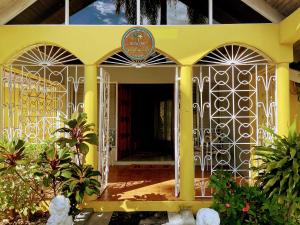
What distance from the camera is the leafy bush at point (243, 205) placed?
383 cm

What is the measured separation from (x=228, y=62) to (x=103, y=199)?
9.97 feet

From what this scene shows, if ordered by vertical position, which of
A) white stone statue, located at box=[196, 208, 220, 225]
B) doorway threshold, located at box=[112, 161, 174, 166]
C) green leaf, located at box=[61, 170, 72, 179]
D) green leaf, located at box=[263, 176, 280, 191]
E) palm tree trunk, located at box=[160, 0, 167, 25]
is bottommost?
doorway threshold, located at box=[112, 161, 174, 166]

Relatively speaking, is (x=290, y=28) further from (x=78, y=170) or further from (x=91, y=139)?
(x=78, y=170)

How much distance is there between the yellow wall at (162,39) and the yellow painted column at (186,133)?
1.08ft

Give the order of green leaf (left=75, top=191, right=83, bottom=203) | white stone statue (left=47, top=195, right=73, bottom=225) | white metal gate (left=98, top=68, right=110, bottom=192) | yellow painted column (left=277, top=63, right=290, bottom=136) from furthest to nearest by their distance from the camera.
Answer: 1. white metal gate (left=98, top=68, right=110, bottom=192)
2. yellow painted column (left=277, top=63, right=290, bottom=136)
3. green leaf (left=75, top=191, right=83, bottom=203)
4. white stone statue (left=47, top=195, right=73, bottom=225)

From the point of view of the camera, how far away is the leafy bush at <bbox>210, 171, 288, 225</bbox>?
151 inches

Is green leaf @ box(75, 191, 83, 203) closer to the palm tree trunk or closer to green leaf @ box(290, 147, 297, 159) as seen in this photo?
green leaf @ box(290, 147, 297, 159)

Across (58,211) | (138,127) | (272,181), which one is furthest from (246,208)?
(138,127)

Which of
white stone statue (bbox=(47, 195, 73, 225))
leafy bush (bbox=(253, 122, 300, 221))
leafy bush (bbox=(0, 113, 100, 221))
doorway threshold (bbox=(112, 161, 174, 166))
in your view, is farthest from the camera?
doorway threshold (bbox=(112, 161, 174, 166))

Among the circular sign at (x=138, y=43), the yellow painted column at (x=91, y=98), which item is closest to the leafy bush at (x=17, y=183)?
the yellow painted column at (x=91, y=98)

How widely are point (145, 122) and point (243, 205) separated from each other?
9.14 meters

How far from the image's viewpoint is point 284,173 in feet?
14.0

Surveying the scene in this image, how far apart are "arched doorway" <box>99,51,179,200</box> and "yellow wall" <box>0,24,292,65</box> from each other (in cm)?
32

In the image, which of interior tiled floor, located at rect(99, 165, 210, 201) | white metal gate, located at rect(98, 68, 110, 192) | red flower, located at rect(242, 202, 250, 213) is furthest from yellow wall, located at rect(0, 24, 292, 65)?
red flower, located at rect(242, 202, 250, 213)
